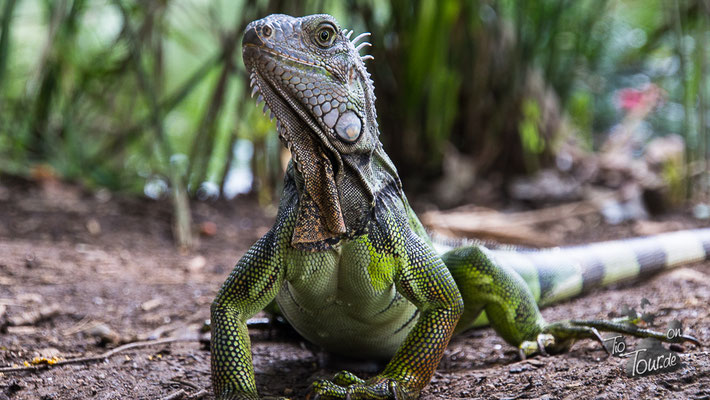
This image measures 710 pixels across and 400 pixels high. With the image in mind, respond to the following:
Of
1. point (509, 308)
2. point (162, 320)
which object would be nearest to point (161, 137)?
point (162, 320)

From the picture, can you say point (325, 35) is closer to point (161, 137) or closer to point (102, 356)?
point (102, 356)

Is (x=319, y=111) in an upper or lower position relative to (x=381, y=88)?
upper

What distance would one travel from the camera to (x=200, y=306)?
163 inches

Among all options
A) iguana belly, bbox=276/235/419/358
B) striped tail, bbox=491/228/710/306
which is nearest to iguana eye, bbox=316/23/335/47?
iguana belly, bbox=276/235/419/358

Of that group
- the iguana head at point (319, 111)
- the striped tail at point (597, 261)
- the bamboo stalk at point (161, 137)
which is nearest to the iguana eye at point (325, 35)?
the iguana head at point (319, 111)

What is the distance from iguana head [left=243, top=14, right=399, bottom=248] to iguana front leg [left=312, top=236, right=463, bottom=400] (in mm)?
293

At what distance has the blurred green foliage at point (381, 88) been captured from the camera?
643 cm

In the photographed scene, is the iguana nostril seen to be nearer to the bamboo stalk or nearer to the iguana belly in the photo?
the iguana belly

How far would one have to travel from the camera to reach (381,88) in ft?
24.3

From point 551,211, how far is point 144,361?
5060 millimetres

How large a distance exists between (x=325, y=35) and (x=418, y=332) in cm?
120

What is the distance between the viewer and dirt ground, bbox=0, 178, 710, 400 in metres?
2.58

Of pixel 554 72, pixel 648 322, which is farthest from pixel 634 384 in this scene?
pixel 554 72

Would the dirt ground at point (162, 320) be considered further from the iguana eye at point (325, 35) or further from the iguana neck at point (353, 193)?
the iguana eye at point (325, 35)
